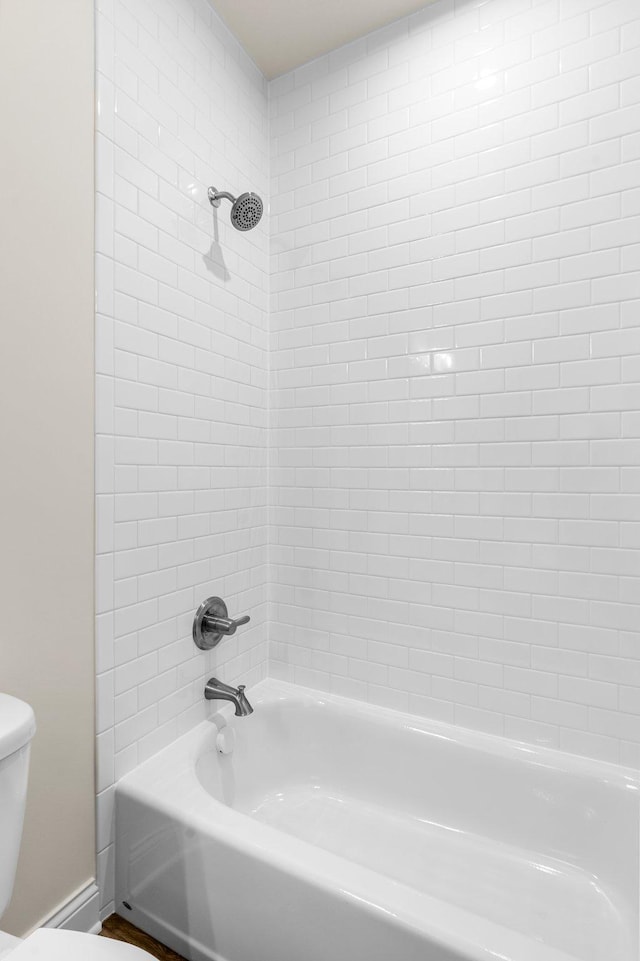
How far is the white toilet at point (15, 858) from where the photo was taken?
803 mm

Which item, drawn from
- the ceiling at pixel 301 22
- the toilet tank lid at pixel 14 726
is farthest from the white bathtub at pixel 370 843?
the ceiling at pixel 301 22

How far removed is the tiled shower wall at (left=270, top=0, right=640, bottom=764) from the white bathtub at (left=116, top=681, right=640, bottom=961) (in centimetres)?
14

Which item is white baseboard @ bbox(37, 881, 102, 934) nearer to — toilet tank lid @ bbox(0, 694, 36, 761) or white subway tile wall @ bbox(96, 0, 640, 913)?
white subway tile wall @ bbox(96, 0, 640, 913)

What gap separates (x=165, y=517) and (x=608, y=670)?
1.37 metres

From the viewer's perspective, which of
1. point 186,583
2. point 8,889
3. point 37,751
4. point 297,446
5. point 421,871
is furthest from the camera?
point 297,446

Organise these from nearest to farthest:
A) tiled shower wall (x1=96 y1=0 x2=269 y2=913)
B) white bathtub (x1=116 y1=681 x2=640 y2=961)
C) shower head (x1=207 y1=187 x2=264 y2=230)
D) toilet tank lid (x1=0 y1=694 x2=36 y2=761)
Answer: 1. toilet tank lid (x1=0 y1=694 x2=36 y2=761)
2. white bathtub (x1=116 y1=681 x2=640 y2=961)
3. tiled shower wall (x1=96 y1=0 x2=269 y2=913)
4. shower head (x1=207 y1=187 x2=264 y2=230)

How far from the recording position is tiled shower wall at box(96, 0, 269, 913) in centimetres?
136

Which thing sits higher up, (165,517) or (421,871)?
(165,517)

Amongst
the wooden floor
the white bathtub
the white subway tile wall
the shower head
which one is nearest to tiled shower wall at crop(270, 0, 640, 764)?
the white subway tile wall

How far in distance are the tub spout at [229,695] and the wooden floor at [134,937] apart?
1.86 ft

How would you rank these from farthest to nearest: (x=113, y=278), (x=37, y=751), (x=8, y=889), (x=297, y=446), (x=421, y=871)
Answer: (x=297, y=446) → (x=421, y=871) → (x=113, y=278) → (x=37, y=751) → (x=8, y=889)

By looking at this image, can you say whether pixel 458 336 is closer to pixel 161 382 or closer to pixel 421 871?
pixel 161 382

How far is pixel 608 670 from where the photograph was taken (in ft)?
4.85

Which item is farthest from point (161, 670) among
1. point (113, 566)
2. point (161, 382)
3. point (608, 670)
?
point (608, 670)
